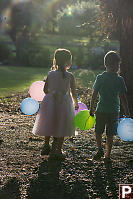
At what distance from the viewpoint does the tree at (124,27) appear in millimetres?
8992

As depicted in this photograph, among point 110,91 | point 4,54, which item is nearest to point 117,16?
point 110,91

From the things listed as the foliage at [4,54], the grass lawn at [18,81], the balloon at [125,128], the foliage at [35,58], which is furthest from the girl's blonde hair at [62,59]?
the foliage at [4,54]

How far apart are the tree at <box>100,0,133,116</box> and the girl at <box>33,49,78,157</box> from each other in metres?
4.00

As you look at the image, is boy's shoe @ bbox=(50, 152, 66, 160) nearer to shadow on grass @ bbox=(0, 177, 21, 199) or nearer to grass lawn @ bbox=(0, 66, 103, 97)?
shadow on grass @ bbox=(0, 177, 21, 199)

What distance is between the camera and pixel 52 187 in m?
4.14

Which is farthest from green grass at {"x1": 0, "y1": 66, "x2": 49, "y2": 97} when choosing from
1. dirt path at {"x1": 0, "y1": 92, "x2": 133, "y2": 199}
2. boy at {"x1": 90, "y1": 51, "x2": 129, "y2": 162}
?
boy at {"x1": 90, "y1": 51, "x2": 129, "y2": 162}

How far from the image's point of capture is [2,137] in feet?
21.8

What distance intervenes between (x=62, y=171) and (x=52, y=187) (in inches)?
23.7

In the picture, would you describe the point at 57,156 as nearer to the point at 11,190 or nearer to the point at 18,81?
the point at 11,190

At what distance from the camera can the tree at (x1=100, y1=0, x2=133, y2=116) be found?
29.5 ft

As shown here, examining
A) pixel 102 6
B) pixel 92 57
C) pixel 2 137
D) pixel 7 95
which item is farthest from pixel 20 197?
pixel 92 57

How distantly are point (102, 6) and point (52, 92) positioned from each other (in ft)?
16.7

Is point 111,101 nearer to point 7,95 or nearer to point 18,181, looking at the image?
point 18,181

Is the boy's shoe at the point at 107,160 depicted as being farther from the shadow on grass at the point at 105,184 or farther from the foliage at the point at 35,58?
the foliage at the point at 35,58
